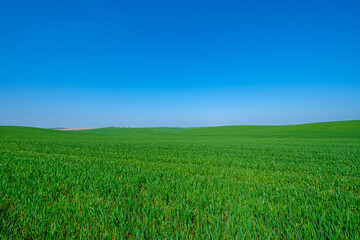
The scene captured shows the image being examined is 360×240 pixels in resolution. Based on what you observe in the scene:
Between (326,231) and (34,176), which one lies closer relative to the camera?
(326,231)

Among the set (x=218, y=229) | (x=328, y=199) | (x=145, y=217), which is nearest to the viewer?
(x=218, y=229)

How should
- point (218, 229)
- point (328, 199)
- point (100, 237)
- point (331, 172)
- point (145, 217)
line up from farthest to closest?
point (331, 172) < point (328, 199) < point (145, 217) < point (218, 229) < point (100, 237)

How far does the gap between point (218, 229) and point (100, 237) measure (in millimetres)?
1305

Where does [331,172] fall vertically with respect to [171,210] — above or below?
below

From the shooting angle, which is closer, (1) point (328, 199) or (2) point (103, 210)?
(2) point (103, 210)

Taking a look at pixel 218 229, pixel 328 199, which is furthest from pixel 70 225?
pixel 328 199

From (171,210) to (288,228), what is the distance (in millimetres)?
1449

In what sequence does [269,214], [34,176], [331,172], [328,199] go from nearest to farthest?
1. [269,214]
2. [328,199]
3. [34,176]
4. [331,172]

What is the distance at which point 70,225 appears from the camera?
188 centimetres

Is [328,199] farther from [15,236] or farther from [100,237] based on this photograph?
[15,236]

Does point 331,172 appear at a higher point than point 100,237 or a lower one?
lower

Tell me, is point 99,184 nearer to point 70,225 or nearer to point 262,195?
point 70,225

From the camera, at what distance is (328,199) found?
2.84 m

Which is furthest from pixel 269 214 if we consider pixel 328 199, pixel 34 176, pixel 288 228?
pixel 34 176
